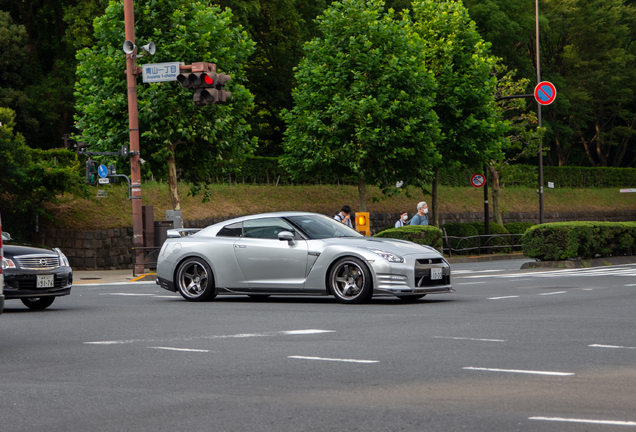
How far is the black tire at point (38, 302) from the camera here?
13.8 meters

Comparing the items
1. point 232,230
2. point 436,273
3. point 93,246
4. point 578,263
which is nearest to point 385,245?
point 436,273

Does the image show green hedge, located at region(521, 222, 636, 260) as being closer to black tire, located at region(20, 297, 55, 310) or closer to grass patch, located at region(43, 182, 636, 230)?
grass patch, located at region(43, 182, 636, 230)

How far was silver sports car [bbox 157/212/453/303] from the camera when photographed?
12.8 m

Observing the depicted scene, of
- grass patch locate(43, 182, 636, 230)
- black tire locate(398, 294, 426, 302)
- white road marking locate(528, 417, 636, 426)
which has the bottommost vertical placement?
black tire locate(398, 294, 426, 302)

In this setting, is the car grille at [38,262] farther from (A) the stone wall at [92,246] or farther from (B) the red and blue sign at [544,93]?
(B) the red and blue sign at [544,93]

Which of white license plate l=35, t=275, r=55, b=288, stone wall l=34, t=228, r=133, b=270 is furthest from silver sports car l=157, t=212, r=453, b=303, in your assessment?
stone wall l=34, t=228, r=133, b=270

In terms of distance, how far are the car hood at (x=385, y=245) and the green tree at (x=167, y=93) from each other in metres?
13.4

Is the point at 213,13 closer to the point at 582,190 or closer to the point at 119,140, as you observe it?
the point at 119,140

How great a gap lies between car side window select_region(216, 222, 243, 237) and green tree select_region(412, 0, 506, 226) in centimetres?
2273

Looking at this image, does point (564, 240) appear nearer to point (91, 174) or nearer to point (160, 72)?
point (160, 72)

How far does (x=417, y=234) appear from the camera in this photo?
23469 millimetres

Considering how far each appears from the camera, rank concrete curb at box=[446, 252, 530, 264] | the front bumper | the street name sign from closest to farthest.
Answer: the front bumper < the street name sign < concrete curb at box=[446, 252, 530, 264]

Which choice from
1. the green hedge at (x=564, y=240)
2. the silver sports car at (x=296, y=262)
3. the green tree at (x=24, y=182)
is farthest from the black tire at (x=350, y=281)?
the green tree at (x=24, y=182)

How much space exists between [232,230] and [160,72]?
776 cm
